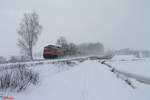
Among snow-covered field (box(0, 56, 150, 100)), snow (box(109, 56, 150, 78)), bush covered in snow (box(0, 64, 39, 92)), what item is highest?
bush covered in snow (box(0, 64, 39, 92))

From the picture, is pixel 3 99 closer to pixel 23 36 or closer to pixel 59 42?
pixel 23 36

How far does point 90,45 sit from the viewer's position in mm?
143375

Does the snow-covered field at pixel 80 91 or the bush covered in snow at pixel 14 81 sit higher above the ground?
the bush covered in snow at pixel 14 81

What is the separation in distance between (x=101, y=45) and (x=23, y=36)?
382ft

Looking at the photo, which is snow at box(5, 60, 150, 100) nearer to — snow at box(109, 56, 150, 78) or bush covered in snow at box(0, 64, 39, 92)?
bush covered in snow at box(0, 64, 39, 92)

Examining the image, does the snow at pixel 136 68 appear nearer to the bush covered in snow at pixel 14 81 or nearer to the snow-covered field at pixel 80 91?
the snow-covered field at pixel 80 91

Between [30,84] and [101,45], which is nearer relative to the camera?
[30,84]

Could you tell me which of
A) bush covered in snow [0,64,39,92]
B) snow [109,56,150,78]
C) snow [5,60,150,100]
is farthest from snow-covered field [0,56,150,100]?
snow [109,56,150,78]

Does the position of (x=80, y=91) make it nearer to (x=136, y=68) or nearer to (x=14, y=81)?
(x=14, y=81)

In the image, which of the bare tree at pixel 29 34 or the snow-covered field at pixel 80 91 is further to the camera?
the bare tree at pixel 29 34

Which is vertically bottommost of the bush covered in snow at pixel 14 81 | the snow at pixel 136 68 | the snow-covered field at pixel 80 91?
the snow at pixel 136 68

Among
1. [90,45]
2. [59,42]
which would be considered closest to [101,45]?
[90,45]

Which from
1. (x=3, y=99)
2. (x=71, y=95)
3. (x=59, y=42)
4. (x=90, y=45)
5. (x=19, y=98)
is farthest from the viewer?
(x=90, y=45)

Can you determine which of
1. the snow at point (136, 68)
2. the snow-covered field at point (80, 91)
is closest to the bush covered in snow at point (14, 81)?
the snow-covered field at point (80, 91)
